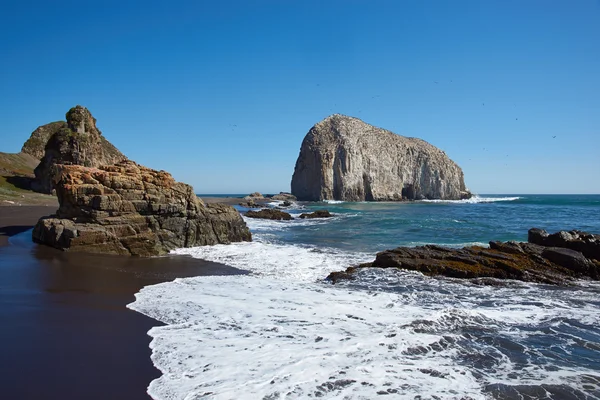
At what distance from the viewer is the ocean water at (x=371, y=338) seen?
4.52 m

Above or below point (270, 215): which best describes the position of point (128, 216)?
above

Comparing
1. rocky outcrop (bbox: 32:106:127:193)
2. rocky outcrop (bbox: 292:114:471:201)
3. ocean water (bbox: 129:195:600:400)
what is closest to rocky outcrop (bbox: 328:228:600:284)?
ocean water (bbox: 129:195:600:400)

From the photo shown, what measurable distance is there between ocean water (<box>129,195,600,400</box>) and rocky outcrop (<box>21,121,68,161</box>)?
214ft

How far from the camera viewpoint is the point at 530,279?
35.9 ft

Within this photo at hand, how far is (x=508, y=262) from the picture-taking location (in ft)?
38.1

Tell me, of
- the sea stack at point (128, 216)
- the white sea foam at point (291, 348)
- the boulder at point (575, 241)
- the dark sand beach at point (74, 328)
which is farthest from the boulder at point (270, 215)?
the white sea foam at point (291, 348)

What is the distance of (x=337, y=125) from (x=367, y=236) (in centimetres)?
7011

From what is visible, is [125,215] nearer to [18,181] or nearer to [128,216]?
[128,216]

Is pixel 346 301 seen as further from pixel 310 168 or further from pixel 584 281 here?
pixel 310 168

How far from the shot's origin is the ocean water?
178 inches

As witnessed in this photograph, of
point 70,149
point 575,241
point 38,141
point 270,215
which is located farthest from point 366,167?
point 575,241

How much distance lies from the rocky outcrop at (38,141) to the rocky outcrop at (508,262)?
6513cm

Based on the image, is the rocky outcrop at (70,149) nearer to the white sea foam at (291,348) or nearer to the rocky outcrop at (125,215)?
the rocky outcrop at (125,215)

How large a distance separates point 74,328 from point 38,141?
70.6 meters
